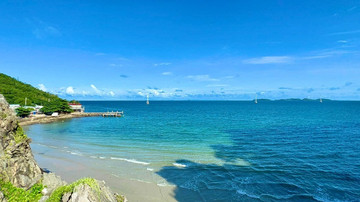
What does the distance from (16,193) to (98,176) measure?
936 centimetres

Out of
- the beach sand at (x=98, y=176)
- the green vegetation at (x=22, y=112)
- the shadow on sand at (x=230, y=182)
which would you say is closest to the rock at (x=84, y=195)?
the beach sand at (x=98, y=176)

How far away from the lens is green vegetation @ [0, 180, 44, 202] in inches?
439

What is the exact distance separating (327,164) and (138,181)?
21306 millimetres

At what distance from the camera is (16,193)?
11.5 m

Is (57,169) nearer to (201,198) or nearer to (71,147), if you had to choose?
(71,147)

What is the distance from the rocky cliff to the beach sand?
375 cm

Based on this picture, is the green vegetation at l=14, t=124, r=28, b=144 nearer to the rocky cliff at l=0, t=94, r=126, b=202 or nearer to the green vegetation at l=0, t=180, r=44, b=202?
the rocky cliff at l=0, t=94, r=126, b=202

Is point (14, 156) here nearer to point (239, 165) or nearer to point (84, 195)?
point (84, 195)

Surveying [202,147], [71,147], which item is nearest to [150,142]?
[202,147]

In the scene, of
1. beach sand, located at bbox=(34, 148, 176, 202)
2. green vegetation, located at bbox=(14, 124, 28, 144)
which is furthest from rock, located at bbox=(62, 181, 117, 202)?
green vegetation, located at bbox=(14, 124, 28, 144)

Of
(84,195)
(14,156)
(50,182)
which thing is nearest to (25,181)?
(50,182)

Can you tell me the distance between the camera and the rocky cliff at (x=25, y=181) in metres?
9.73

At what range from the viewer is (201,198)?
1608cm

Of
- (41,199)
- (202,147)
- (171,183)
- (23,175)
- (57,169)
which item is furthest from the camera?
(202,147)
